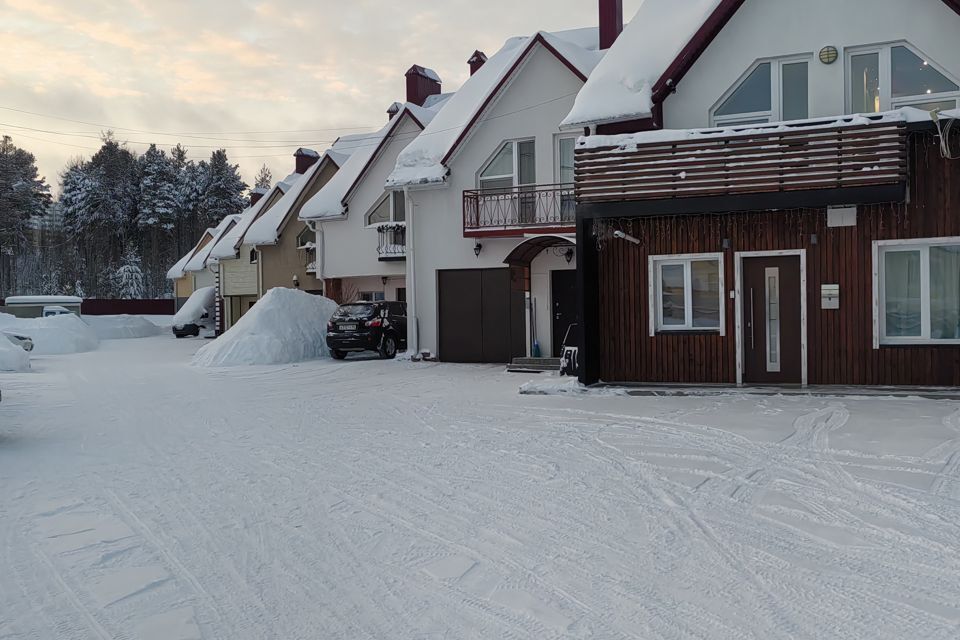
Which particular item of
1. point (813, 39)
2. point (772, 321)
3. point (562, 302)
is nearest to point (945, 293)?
point (772, 321)

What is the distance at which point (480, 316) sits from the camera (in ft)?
69.9

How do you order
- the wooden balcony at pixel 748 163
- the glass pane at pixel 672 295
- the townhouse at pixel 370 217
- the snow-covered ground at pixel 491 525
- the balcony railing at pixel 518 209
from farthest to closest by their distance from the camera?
the townhouse at pixel 370 217
the balcony railing at pixel 518 209
the glass pane at pixel 672 295
the wooden balcony at pixel 748 163
the snow-covered ground at pixel 491 525

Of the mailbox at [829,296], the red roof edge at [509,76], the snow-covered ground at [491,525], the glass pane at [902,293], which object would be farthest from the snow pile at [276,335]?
the glass pane at [902,293]

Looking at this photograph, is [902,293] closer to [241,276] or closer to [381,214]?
[381,214]

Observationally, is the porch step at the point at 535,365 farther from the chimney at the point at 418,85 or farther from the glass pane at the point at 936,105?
the chimney at the point at 418,85

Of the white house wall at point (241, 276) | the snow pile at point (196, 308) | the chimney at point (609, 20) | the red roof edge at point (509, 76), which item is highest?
the chimney at point (609, 20)

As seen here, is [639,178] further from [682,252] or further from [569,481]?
[569,481]

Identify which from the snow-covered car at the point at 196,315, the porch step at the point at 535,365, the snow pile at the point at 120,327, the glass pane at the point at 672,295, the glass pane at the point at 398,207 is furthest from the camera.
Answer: the snow-covered car at the point at 196,315

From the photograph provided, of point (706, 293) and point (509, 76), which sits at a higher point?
point (509, 76)

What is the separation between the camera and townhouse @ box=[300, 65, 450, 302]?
25844 millimetres

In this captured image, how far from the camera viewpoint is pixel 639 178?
1380cm

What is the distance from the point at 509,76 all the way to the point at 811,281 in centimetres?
999

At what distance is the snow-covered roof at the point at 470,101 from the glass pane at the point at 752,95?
19.3 ft

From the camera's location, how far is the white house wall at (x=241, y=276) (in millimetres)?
36875
